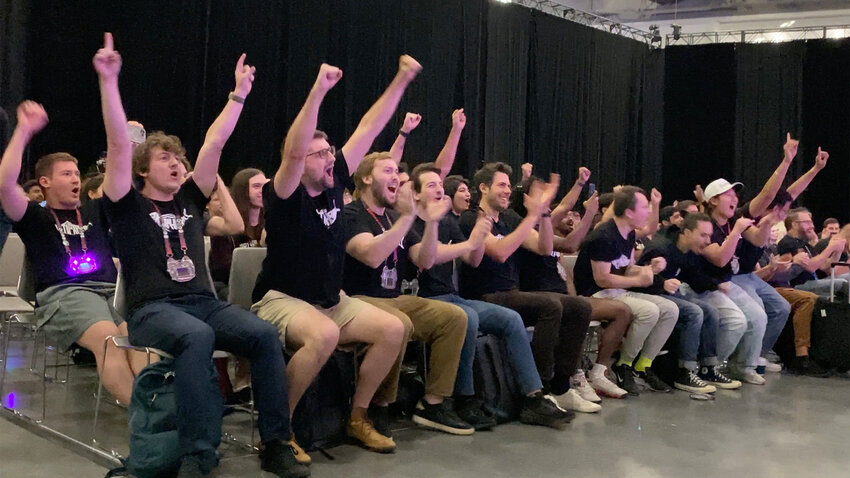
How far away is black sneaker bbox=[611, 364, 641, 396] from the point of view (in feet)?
14.7

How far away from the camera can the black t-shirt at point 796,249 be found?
6.03m

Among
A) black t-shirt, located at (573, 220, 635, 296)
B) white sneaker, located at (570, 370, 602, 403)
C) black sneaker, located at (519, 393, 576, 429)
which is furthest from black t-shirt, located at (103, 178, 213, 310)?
black t-shirt, located at (573, 220, 635, 296)

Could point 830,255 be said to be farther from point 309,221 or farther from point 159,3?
point 159,3

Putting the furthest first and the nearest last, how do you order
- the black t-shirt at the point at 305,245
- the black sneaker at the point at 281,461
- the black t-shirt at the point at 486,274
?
1. the black t-shirt at the point at 486,274
2. the black t-shirt at the point at 305,245
3. the black sneaker at the point at 281,461

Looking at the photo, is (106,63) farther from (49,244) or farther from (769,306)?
(769,306)

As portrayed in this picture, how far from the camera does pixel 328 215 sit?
306 cm

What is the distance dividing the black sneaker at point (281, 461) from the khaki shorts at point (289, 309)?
404 millimetres

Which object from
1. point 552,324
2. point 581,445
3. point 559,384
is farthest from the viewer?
point 559,384

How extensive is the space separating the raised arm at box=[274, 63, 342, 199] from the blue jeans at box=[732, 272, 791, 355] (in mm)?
3687

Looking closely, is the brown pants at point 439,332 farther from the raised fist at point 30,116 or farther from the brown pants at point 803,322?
the brown pants at point 803,322

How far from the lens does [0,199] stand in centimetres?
319

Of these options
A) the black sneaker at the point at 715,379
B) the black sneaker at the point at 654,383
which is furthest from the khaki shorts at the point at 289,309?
the black sneaker at the point at 715,379

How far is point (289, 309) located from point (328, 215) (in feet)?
1.31

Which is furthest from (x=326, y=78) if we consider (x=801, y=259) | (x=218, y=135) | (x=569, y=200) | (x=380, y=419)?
(x=801, y=259)
